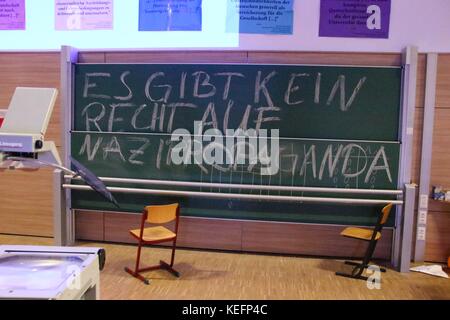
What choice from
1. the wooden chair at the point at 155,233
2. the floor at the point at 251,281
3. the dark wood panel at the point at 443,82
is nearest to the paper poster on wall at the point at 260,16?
the dark wood panel at the point at 443,82

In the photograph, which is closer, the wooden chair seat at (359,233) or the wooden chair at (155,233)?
the wooden chair at (155,233)

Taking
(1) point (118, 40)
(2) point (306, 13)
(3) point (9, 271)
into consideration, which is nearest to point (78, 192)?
(1) point (118, 40)

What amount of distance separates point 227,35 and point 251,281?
8.22ft

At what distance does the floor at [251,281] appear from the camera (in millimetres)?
3156

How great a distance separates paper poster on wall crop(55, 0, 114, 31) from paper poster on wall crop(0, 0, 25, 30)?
447 millimetres

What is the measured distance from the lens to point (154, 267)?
361 centimetres

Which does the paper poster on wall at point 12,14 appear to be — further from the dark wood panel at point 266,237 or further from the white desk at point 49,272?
the white desk at point 49,272

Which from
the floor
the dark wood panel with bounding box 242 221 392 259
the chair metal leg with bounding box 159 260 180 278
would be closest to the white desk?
the floor

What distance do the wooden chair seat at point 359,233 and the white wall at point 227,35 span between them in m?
1.82

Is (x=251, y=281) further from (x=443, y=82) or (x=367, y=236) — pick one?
(x=443, y=82)

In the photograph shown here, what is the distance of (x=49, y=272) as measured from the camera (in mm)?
1569

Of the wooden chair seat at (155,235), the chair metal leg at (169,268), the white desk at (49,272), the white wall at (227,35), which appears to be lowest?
the chair metal leg at (169,268)

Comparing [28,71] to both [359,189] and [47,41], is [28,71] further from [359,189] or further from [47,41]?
[359,189]

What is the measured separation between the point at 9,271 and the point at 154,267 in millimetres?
2123
